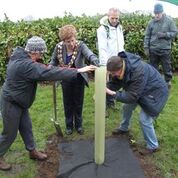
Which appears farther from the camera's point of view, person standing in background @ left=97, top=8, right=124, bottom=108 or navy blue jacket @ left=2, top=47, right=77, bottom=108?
person standing in background @ left=97, top=8, right=124, bottom=108

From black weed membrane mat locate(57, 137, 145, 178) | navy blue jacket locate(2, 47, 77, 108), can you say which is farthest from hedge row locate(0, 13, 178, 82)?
navy blue jacket locate(2, 47, 77, 108)

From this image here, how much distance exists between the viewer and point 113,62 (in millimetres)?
4797

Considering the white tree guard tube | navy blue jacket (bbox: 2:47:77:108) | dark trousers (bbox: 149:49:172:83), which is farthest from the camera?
dark trousers (bbox: 149:49:172:83)

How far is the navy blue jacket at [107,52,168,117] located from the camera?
499cm

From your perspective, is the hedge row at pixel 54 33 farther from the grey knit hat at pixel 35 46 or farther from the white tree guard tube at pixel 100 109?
the grey knit hat at pixel 35 46

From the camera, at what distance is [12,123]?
16.4 feet

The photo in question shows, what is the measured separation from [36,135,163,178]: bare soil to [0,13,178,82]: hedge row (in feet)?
10.0

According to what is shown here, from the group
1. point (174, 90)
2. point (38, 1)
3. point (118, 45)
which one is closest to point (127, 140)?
point (118, 45)

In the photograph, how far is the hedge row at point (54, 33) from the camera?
27.9ft

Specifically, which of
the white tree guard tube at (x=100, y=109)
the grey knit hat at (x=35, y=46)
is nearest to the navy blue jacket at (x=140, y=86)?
the white tree guard tube at (x=100, y=109)

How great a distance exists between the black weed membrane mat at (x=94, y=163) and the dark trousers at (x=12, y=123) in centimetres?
62

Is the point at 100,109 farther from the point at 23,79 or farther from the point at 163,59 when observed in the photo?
the point at 163,59

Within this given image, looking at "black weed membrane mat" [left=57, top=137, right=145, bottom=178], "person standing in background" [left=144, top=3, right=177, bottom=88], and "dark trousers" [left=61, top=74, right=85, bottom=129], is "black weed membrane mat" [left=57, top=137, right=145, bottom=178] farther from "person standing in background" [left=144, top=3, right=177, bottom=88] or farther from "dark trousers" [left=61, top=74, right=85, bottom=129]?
"person standing in background" [left=144, top=3, right=177, bottom=88]

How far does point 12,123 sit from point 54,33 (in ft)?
13.0
